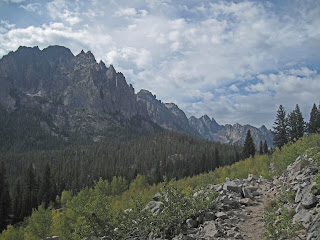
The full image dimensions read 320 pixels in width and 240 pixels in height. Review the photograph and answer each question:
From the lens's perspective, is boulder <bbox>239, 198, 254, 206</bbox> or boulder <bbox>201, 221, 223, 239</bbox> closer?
boulder <bbox>201, 221, 223, 239</bbox>

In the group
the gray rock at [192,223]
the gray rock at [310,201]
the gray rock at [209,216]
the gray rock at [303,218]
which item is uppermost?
the gray rock at [310,201]

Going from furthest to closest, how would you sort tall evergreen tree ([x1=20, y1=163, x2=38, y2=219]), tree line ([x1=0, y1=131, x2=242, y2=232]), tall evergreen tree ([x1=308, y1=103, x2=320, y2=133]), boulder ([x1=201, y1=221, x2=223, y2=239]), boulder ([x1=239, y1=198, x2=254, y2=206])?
1. tree line ([x1=0, y1=131, x2=242, y2=232])
2. tall evergreen tree ([x1=20, y1=163, x2=38, y2=219])
3. tall evergreen tree ([x1=308, y1=103, x2=320, y2=133])
4. boulder ([x1=239, y1=198, x2=254, y2=206])
5. boulder ([x1=201, y1=221, x2=223, y2=239])

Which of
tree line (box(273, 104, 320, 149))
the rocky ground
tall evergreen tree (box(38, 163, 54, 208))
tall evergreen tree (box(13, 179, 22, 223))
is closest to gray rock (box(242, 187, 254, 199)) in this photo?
the rocky ground

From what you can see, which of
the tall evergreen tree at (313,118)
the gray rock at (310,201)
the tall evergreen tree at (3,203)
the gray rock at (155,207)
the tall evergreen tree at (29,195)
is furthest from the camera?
the tall evergreen tree at (29,195)

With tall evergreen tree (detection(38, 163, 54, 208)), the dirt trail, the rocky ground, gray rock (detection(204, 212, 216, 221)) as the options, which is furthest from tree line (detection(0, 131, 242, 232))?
the dirt trail

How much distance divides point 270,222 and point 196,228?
4489 millimetres

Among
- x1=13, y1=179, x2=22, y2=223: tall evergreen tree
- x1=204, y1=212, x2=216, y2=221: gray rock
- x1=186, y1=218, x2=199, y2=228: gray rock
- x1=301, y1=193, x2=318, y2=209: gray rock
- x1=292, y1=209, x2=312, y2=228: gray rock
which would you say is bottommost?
x1=13, y1=179, x2=22, y2=223: tall evergreen tree

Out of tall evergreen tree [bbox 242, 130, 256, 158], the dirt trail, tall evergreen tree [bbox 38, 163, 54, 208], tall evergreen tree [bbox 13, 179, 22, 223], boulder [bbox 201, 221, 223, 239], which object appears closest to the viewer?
the dirt trail

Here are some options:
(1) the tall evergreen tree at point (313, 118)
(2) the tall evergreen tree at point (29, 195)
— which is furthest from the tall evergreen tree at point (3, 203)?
(1) the tall evergreen tree at point (313, 118)

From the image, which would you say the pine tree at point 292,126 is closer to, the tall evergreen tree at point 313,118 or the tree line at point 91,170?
the tall evergreen tree at point 313,118

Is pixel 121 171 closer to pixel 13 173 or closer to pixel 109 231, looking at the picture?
pixel 13 173

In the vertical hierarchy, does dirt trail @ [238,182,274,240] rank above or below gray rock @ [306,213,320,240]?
below

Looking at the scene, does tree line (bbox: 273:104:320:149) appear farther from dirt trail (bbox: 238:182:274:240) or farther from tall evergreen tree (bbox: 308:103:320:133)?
dirt trail (bbox: 238:182:274:240)

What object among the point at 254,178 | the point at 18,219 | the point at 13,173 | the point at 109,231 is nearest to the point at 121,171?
the point at 18,219
